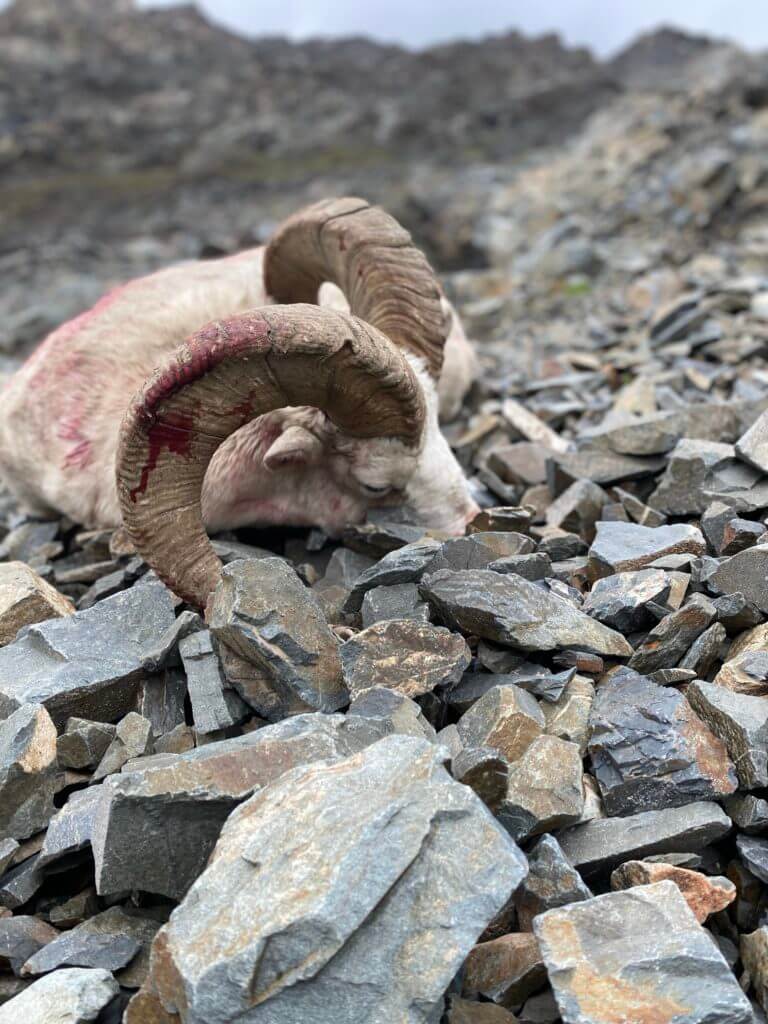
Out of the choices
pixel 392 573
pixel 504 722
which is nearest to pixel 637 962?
pixel 504 722

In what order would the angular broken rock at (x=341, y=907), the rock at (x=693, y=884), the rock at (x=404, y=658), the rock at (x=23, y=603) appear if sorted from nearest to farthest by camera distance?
the angular broken rock at (x=341, y=907) < the rock at (x=693, y=884) < the rock at (x=404, y=658) < the rock at (x=23, y=603)

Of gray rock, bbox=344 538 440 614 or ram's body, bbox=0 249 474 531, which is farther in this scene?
ram's body, bbox=0 249 474 531

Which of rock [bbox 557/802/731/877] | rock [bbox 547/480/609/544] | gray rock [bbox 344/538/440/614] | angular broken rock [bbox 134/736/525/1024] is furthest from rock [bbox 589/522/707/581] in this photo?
angular broken rock [bbox 134/736/525/1024]

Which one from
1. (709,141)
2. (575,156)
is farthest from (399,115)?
(709,141)

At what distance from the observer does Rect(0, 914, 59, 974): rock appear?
8.59 ft

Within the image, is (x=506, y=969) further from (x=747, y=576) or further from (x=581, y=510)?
(x=581, y=510)

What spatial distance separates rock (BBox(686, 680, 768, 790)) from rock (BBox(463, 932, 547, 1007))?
83 centimetres

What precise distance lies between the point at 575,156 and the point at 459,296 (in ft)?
83.1

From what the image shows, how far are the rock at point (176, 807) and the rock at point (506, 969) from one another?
0.66 meters

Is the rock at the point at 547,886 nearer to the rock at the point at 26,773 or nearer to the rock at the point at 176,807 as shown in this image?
the rock at the point at 176,807

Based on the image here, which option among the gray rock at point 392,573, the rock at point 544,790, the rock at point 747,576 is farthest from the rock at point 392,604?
the rock at point 747,576

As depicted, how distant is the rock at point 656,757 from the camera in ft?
9.07

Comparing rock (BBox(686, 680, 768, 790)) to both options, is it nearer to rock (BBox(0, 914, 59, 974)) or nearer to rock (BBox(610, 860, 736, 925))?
rock (BBox(610, 860, 736, 925))

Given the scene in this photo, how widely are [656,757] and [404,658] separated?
89 centimetres
